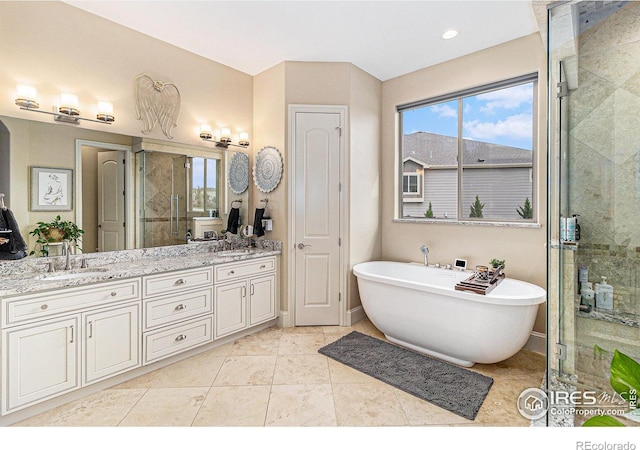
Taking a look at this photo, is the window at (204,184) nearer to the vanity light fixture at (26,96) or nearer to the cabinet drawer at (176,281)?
the cabinet drawer at (176,281)

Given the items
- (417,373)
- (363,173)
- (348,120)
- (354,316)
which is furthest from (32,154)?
(417,373)

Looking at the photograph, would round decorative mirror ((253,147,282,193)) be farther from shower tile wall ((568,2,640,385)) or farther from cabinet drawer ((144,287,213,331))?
shower tile wall ((568,2,640,385))

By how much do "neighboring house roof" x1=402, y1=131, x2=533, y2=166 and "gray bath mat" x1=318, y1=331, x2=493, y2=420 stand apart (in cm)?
202

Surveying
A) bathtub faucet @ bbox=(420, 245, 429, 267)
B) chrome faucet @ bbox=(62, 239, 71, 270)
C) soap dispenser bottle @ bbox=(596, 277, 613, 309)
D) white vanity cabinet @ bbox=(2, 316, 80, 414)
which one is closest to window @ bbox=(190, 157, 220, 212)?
chrome faucet @ bbox=(62, 239, 71, 270)

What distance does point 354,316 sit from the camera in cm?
350

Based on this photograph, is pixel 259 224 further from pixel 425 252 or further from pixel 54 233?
pixel 425 252

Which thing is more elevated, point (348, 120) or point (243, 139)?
point (348, 120)

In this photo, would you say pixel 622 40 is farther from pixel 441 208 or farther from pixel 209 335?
pixel 209 335

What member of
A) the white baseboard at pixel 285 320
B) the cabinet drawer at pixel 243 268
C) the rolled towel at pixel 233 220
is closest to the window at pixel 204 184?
the rolled towel at pixel 233 220

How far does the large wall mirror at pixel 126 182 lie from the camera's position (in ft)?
7.47

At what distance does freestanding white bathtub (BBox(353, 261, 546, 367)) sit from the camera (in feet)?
7.39

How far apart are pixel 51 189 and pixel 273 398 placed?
2.22 meters

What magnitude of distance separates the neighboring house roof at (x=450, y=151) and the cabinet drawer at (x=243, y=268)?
6.74 feet
